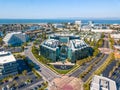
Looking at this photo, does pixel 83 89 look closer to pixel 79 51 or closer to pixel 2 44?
pixel 79 51

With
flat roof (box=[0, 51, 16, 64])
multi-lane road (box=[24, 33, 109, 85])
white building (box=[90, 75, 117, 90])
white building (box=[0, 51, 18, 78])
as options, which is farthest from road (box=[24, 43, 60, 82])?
white building (box=[90, 75, 117, 90])

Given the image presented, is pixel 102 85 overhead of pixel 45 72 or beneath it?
overhead

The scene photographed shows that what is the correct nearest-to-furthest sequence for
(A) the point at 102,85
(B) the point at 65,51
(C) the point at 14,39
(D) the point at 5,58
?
(A) the point at 102,85 < (D) the point at 5,58 < (B) the point at 65,51 < (C) the point at 14,39

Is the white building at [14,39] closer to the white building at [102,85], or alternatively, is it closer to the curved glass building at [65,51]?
the curved glass building at [65,51]

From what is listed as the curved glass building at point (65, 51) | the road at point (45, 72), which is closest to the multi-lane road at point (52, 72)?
the road at point (45, 72)

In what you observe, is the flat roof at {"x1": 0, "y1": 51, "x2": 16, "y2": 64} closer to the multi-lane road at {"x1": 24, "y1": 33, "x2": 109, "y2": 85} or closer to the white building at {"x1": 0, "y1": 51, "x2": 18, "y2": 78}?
the white building at {"x1": 0, "y1": 51, "x2": 18, "y2": 78}

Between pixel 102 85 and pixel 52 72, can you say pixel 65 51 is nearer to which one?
pixel 52 72

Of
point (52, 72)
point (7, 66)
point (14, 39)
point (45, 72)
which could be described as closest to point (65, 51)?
point (52, 72)

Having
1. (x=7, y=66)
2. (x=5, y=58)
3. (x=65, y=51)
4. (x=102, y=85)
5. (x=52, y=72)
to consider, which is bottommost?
(x=52, y=72)

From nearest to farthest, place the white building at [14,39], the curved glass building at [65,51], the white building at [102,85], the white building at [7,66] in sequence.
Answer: the white building at [102,85], the white building at [7,66], the curved glass building at [65,51], the white building at [14,39]

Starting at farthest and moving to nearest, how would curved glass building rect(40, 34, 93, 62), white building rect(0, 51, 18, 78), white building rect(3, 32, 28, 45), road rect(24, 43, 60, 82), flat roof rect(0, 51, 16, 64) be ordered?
white building rect(3, 32, 28, 45) → curved glass building rect(40, 34, 93, 62) → road rect(24, 43, 60, 82) → flat roof rect(0, 51, 16, 64) → white building rect(0, 51, 18, 78)

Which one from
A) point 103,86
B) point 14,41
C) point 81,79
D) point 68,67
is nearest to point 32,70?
point 68,67
